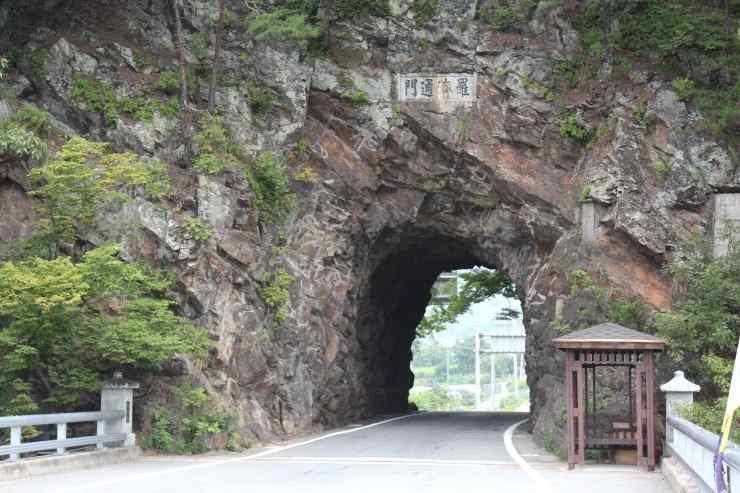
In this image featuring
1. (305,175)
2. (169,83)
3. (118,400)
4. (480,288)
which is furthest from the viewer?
(480,288)

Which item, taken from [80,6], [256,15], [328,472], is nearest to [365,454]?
[328,472]

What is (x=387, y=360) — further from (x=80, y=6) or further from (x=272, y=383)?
(x=80, y=6)

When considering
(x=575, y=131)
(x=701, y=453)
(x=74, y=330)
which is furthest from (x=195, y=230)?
Answer: (x=701, y=453)

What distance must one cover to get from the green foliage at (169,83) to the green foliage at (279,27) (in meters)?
2.24

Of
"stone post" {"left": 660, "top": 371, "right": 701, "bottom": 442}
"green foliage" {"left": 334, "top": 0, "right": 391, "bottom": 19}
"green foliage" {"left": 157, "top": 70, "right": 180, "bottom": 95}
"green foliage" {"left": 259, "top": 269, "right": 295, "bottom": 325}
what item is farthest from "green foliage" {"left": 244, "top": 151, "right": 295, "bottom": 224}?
"stone post" {"left": 660, "top": 371, "right": 701, "bottom": 442}

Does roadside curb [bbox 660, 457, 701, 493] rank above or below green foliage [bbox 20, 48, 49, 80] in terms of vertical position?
below

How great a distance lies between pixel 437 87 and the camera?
25609 mm

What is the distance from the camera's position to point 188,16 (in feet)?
83.1

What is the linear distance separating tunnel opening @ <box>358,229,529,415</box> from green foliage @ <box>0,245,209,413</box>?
1142 cm

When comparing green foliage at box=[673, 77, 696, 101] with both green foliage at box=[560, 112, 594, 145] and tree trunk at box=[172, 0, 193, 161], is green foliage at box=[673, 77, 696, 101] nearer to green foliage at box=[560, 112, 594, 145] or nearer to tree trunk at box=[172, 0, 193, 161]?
green foliage at box=[560, 112, 594, 145]

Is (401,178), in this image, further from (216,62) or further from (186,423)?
(186,423)

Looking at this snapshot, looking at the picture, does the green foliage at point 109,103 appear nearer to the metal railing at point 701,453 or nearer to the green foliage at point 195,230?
the green foliage at point 195,230

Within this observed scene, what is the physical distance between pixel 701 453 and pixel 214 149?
1526 centimetres

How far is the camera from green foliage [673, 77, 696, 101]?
931 inches
